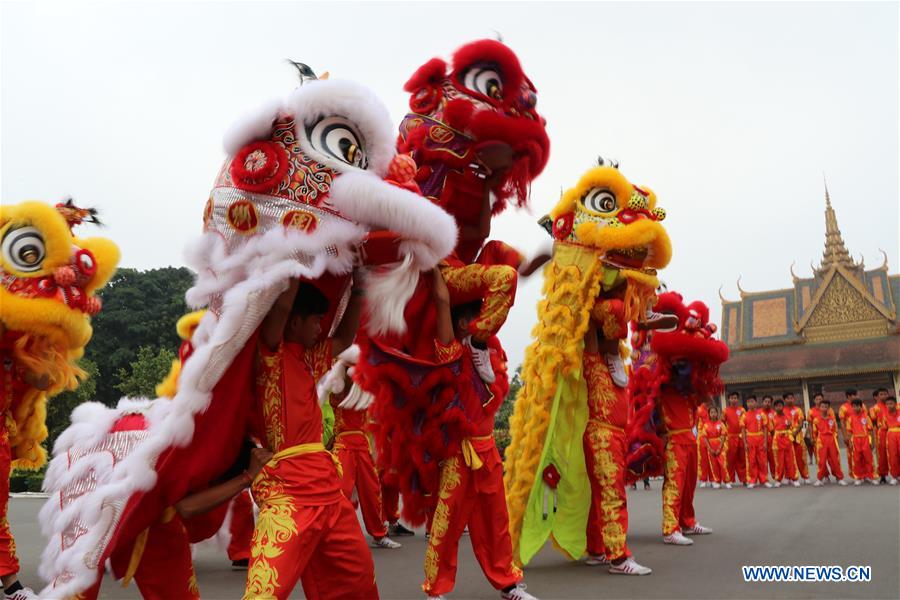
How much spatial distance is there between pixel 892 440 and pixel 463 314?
12622 mm

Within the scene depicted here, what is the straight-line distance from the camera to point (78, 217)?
454cm

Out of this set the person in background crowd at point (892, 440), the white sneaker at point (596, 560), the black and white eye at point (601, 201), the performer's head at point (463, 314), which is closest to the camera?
the performer's head at point (463, 314)

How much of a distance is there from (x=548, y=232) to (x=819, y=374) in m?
25.6

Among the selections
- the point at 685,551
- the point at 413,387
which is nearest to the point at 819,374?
the point at 685,551

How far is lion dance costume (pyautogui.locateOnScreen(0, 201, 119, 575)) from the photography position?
13.4 feet

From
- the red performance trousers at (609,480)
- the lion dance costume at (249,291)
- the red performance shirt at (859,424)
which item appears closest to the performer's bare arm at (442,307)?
the lion dance costume at (249,291)

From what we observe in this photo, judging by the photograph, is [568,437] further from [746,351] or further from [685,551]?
[746,351]

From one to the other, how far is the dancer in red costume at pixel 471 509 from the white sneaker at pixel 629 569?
113 centimetres

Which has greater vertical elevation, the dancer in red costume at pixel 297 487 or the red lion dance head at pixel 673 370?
the red lion dance head at pixel 673 370

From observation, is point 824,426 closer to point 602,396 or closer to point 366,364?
point 602,396

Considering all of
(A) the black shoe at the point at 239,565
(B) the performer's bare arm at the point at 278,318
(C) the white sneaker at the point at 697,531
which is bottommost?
(A) the black shoe at the point at 239,565

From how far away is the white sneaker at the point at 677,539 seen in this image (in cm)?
587

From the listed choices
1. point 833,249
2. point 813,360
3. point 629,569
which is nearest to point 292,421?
point 629,569

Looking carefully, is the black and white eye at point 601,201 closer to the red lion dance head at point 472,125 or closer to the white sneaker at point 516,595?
the red lion dance head at point 472,125
